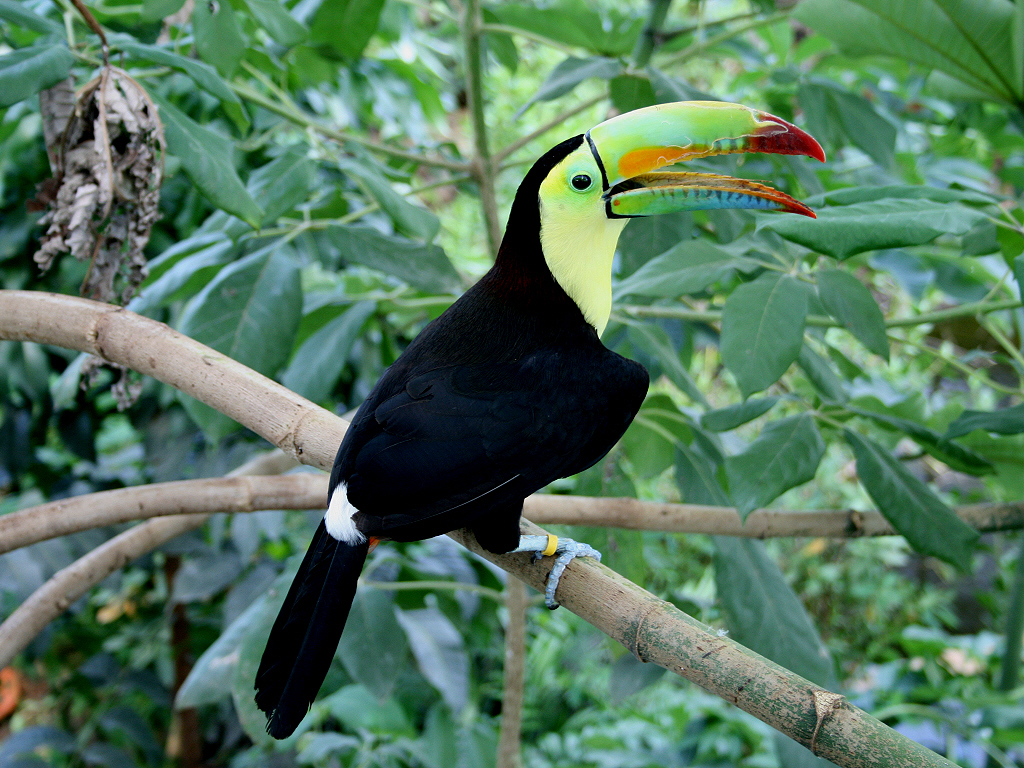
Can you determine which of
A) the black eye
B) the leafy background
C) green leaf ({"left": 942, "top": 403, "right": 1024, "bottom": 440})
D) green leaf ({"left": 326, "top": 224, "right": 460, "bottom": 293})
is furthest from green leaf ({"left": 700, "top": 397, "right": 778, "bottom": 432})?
green leaf ({"left": 326, "top": 224, "right": 460, "bottom": 293})

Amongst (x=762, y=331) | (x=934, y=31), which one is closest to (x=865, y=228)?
(x=762, y=331)

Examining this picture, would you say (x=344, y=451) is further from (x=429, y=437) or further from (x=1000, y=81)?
(x=1000, y=81)

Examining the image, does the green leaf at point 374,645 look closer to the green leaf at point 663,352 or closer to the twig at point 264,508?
the twig at point 264,508

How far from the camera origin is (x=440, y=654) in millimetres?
1794

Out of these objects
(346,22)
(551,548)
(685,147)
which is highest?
(346,22)

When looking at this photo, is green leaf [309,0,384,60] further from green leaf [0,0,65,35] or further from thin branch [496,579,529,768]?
thin branch [496,579,529,768]

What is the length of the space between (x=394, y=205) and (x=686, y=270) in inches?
17.2

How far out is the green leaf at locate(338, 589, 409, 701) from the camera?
1334mm

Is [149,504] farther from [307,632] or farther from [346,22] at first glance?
[346,22]

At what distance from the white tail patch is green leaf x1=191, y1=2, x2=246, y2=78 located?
67 cm

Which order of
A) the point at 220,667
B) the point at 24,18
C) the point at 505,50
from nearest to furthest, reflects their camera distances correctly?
the point at 24,18 → the point at 220,667 → the point at 505,50

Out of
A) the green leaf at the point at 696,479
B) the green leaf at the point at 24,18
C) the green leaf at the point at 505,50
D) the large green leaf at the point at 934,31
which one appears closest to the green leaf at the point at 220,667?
the green leaf at the point at 696,479

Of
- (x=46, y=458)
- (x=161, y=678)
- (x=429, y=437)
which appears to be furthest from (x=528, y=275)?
(x=46, y=458)

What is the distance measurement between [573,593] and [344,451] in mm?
312
